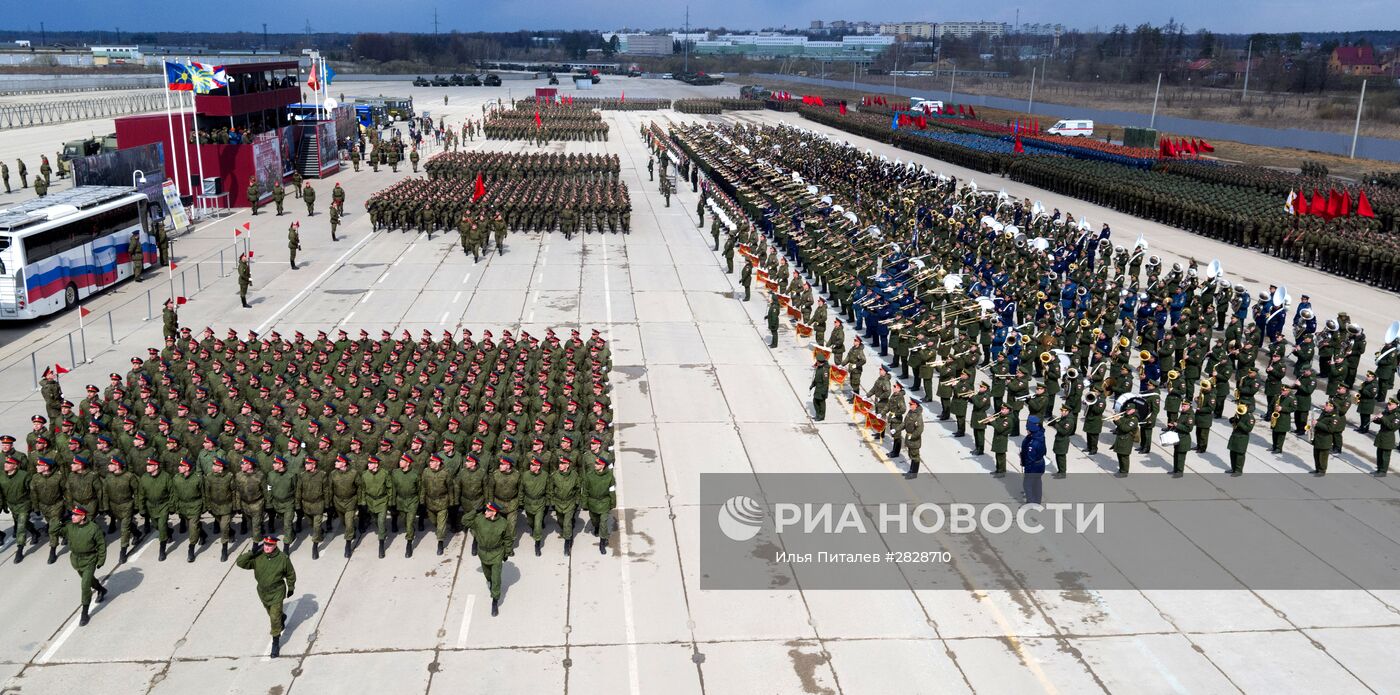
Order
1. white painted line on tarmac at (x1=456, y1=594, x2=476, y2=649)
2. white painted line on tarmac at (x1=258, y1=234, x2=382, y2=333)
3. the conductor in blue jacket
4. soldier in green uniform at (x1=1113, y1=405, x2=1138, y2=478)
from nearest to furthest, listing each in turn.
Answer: white painted line on tarmac at (x1=456, y1=594, x2=476, y2=649) < the conductor in blue jacket < soldier in green uniform at (x1=1113, y1=405, x2=1138, y2=478) < white painted line on tarmac at (x1=258, y1=234, x2=382, y2=333)

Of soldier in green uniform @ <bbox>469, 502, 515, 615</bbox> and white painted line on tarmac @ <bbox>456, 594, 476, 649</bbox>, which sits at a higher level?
soldier in green uniform @ <bbox>469, 502, 515, 615</bbox>

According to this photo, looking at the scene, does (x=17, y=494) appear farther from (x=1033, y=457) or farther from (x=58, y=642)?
(x=1033, y=457)

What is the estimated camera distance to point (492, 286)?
27.8m

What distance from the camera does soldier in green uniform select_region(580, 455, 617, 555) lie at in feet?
41.3

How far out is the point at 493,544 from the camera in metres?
11.2

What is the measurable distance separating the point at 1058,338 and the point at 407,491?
1321 cm

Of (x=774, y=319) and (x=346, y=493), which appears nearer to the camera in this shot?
(x=346, y=493)

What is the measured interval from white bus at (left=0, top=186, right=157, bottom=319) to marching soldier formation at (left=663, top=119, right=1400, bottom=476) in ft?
53.2

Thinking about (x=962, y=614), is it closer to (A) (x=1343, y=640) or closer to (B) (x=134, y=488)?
(A) (x=1343, y=640)

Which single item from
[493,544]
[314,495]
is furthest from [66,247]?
[493,544]

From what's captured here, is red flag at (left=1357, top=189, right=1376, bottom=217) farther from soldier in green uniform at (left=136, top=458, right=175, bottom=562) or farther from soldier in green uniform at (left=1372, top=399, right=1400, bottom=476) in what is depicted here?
soldier in green uniform at (left=136, top=458, right=175, bottom=562)

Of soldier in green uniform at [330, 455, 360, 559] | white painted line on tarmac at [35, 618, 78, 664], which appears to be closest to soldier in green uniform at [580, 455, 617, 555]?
soldier in green uniform at [330, 455, 360, 559]

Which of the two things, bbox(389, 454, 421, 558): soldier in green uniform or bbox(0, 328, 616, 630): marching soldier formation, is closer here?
bbox(0, 328, 616, 630): marching soldier formation

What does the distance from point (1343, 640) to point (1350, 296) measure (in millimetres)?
20736
